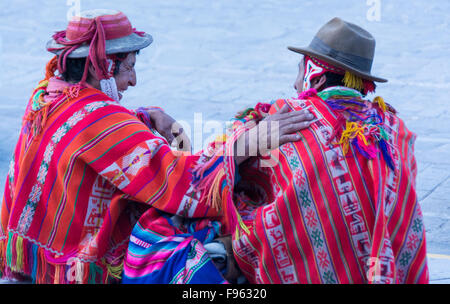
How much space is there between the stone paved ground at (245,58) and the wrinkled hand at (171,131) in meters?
2.21

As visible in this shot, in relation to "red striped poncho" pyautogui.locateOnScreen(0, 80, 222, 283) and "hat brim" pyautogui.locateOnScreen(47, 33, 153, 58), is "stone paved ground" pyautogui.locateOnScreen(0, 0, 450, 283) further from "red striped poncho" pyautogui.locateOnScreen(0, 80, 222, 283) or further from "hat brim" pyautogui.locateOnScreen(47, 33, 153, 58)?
"hat brim" pyautogui.locateOnScreen(47, 33, 153, 58)

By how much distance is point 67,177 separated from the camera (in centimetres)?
363

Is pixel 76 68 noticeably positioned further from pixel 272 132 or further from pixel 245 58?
pixel 245 58

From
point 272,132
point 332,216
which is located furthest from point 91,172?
point 332,216

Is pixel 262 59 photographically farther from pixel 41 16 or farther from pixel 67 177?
pixel 67 177

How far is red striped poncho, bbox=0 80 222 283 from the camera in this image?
3.54 metres

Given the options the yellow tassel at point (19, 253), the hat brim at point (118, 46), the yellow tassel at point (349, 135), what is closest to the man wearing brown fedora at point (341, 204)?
the yellow tassel at point (349, 135)

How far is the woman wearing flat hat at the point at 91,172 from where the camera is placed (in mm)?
3529

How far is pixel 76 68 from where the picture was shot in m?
3.79

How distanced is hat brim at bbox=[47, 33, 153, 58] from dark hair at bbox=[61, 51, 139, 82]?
5 cm

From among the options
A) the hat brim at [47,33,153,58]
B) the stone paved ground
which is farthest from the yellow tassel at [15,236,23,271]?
the stone paved ground

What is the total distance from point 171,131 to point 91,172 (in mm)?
761

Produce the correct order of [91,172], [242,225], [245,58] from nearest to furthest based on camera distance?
1. [242,225]
2. [91,172]
3. [245,58]

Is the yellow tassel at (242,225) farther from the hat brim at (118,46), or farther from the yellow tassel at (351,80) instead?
the hat brim at (118,46)
